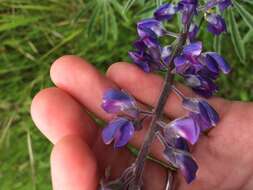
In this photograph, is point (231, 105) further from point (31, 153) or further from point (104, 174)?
point (31, 153)

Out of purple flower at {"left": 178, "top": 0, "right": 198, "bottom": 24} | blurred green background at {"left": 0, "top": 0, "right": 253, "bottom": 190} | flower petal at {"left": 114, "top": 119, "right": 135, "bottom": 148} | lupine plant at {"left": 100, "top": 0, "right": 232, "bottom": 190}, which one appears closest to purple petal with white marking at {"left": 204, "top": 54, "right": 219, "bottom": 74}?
lupine plant at {"left": 100, "top": 0, "right": 232, "bottom": 190}

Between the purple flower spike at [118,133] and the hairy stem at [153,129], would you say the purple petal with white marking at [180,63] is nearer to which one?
the hairy stem at [153,129]

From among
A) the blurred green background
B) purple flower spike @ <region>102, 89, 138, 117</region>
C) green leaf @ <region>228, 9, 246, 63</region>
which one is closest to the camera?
purple flower spike @ <region>102, 89, 138, 117</region>

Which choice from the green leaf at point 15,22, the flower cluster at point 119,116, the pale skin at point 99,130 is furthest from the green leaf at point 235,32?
the green leaf at point 15,22

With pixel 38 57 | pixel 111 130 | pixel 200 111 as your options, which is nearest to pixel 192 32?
pixel 200 111

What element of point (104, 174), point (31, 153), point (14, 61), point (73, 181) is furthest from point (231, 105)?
point (14, 61)

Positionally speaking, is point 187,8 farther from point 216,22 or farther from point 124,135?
point 124,135

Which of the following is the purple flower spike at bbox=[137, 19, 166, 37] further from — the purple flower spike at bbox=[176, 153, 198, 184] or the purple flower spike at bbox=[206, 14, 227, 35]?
the purple flower spike at bbox=[176, 153, 198, 184]
